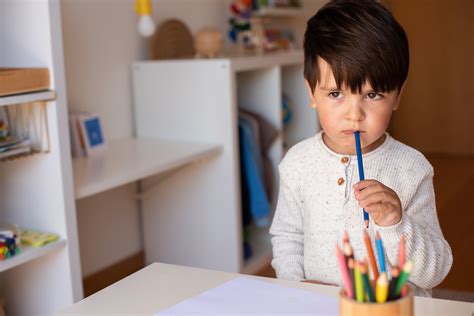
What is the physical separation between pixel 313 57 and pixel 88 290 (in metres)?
1.61

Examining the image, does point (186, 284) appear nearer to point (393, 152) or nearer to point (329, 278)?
point (329, 278)

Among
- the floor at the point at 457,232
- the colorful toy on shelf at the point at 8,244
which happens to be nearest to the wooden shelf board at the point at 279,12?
the floor at the point at 457,232

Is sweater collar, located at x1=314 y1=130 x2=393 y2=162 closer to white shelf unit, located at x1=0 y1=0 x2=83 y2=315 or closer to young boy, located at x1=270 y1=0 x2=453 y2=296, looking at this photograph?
young boy, located at x1=270 y1=0 x2=453 y2=296

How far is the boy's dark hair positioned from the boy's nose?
0.9 inches

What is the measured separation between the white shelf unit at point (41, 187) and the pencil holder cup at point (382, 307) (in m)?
1.11

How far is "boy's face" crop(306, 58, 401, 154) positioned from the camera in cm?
97

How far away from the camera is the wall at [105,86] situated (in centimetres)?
227

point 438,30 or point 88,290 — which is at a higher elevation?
point 438,30

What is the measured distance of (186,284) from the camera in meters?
0.88

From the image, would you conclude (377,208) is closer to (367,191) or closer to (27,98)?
(367,191)

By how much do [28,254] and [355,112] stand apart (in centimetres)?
95

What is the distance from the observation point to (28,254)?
1558mm

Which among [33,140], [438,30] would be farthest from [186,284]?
[438,30]

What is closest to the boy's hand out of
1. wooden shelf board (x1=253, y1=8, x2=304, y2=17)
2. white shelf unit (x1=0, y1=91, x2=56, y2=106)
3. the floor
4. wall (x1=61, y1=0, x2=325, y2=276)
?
the floor
